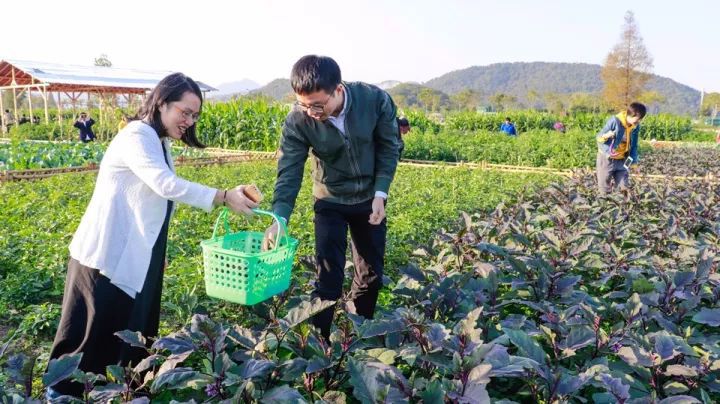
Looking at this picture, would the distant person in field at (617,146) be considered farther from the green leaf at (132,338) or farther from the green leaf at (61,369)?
the green leaf at (61,369)

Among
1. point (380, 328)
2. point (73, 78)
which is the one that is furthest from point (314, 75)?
point (73, 78)

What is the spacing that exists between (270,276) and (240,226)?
3955 millimetres

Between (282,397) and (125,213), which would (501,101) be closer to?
(125,213)

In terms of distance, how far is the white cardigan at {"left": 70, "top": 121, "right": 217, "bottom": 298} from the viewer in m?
2.36

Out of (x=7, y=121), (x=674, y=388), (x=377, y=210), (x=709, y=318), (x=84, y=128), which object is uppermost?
(x=7, y=121)

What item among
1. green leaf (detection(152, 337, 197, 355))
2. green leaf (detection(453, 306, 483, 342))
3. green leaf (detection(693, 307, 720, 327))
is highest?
green leaf (detection(453, 306, 483, 342))

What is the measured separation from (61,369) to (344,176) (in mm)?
1558

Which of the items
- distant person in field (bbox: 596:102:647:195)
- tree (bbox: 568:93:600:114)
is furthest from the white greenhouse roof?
tree (bbox: 568:93:600:114)

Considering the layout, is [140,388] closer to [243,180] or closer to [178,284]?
[178,284]

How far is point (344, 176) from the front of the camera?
2.98m

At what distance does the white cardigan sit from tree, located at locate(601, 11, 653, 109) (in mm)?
50589

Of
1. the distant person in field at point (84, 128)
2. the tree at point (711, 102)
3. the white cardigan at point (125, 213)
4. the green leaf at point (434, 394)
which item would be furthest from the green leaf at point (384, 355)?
the tree at point (711, 102)

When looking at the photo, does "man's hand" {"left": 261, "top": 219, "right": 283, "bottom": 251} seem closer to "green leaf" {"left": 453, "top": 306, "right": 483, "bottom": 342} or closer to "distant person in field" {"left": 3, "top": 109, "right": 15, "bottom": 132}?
"green leaf" {"left": 453, "top": 306, "right": 483, "bottom": 342}

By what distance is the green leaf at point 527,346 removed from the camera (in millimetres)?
2008
